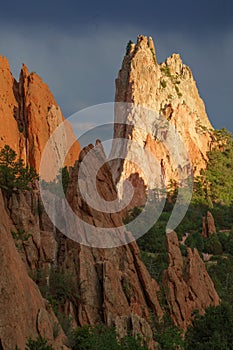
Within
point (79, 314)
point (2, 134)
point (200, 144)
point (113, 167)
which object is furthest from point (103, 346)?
point (200, 144)

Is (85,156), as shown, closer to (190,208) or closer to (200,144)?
(190,208)

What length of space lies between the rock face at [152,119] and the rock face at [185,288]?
2094 inches

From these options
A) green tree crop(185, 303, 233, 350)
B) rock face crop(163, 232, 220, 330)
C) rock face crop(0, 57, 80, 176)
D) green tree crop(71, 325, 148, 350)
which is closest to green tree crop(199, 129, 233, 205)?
rock face crop(0, 57, 80, 176)

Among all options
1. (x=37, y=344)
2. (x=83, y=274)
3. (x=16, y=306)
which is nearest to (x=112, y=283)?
(x=83, y=274)

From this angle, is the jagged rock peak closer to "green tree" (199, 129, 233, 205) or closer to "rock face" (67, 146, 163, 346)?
"green tree" (199, 129, 233, 205)

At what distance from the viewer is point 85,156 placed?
34.3m

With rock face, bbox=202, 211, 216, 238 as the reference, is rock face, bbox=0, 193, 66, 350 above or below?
below

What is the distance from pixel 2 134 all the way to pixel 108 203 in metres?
41.1

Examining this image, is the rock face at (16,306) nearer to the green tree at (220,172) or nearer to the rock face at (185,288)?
the rock face at (185,288)

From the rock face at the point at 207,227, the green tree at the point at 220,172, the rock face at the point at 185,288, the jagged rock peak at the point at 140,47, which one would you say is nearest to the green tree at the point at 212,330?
the rock face at the point at 185,288

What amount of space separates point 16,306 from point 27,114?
62606 millimetres

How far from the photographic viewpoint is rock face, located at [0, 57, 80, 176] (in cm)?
7356

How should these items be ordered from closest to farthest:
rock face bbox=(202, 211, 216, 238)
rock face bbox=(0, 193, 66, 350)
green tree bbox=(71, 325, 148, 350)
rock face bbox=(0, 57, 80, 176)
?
1. rock face bbox=(0, 193, 66, 350)
2. green tree bbox=(71, 325, 148, 350)
3. rock face bbox=(202, 211, 216, 238)
4. rock face bbox=(0, 57, 80, 176)

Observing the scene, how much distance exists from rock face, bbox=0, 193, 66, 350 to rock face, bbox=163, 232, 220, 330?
15.8 metres
